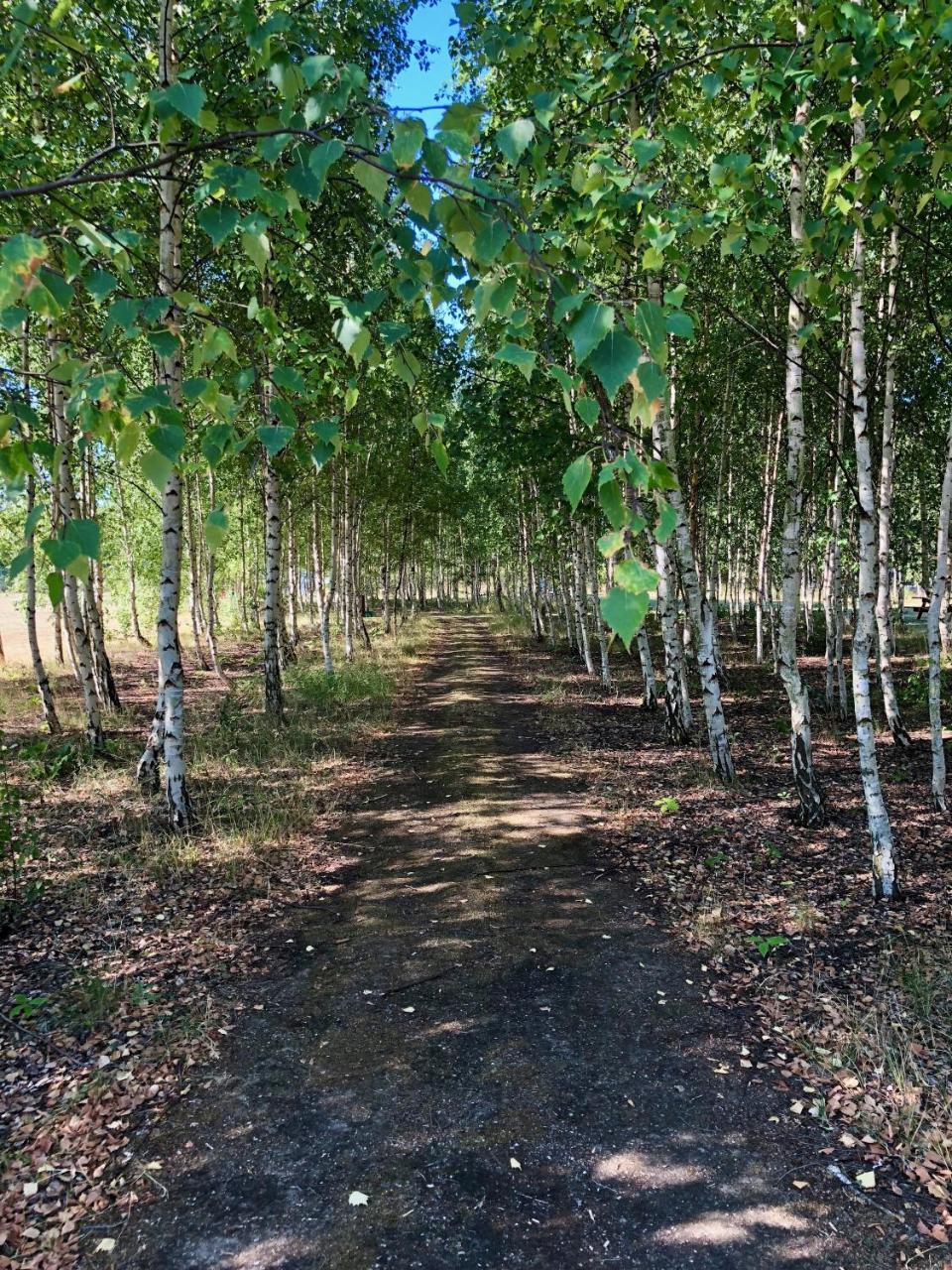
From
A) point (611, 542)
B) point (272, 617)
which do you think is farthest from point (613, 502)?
point (272, 617)

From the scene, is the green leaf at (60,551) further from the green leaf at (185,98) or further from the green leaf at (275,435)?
the green leaf at (185,98)

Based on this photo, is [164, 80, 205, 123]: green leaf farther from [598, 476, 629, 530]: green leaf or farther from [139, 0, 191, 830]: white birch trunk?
[139, 0, 191, 830]: white birch trunk

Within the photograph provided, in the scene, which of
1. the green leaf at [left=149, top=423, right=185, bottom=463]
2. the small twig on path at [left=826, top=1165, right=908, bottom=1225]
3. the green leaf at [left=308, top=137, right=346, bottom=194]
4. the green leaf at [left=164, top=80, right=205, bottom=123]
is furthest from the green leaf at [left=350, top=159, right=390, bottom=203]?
the small twig on path at [left=826, top=1165, right=908, bottom=1225]

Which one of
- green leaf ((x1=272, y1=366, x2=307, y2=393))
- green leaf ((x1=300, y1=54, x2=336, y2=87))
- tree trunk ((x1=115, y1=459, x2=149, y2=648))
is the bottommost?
green leaf ((x1=272, y1=366, x2=307, y2=393))

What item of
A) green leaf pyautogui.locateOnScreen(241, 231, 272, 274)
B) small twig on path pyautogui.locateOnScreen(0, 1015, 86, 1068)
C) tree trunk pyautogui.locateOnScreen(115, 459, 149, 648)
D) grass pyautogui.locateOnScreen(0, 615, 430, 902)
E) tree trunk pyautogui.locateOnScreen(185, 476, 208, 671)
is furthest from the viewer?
tree trunk pyautogui.locateOnScreen(115, 459, 149, 648)

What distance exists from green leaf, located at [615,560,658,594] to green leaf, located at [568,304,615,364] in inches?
17.4

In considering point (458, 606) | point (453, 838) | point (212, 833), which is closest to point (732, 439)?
point (453, 838)

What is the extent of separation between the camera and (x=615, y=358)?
1.44m

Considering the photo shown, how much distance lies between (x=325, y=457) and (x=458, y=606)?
57.7 metres

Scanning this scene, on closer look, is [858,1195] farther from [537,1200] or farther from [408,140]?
[408,140]

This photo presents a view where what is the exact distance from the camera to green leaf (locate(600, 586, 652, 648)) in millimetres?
1346

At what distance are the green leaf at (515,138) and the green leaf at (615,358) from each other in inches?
19.9

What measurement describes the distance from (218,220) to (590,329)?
0.97 meters

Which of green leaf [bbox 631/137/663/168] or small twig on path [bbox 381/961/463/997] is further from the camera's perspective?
small twig on path [bbox 381/961/463/997]
